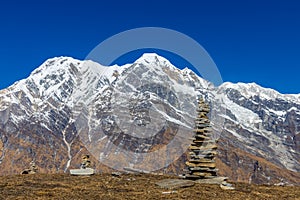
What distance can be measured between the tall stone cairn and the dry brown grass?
170 inches

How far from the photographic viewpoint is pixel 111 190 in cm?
3114

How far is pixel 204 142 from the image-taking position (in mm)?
42531

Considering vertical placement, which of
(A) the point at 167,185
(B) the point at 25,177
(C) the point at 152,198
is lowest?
(C) the point at 152,198

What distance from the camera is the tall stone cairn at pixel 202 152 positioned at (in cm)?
3991

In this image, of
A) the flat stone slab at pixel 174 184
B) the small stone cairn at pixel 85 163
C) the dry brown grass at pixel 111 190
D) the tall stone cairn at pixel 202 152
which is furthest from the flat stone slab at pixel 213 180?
the small stone cairn at pixel 85 163

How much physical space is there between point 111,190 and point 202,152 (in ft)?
43.9

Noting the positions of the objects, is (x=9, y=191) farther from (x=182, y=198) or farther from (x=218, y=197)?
(x=218, y=197)

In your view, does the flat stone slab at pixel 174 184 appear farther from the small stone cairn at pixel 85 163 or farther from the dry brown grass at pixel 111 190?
the small stone cairn at pixel 85 163

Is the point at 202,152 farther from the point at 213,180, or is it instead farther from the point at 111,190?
the point at 111,190

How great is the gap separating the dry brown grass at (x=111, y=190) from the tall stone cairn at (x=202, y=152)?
14.1 ft

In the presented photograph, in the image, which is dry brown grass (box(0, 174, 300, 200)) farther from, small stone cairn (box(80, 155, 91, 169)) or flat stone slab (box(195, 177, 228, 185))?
small stone cairn (box(80, 155, 91, 169))

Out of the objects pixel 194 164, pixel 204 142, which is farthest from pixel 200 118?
pixel 194 164

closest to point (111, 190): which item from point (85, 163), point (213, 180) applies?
point (213, 180)

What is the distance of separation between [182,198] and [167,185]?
5515 millimetres
